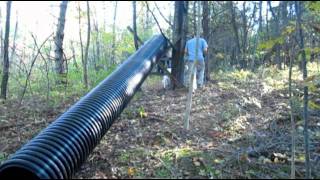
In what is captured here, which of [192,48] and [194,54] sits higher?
[192,48]

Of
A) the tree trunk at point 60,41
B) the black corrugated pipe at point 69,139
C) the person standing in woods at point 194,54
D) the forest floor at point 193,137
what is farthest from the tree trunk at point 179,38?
the black corrugated pipe at point 69,139

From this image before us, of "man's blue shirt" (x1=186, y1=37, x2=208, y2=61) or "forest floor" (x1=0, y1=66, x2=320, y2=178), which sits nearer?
"forest floor" (x1=0, y1=66, x2=320, y2=178)

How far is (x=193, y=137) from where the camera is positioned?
555cm

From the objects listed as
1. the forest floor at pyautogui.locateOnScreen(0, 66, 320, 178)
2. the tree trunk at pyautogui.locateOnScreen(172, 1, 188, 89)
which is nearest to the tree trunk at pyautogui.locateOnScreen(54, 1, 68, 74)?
the forest floor at pyautogui.locateOnScreen(0, 66, 320, 178)

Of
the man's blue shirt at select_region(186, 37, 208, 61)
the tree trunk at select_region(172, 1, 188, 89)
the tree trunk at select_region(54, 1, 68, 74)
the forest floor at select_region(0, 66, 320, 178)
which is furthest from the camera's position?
the tree trunk at select_region(54, 1, 68, 74)

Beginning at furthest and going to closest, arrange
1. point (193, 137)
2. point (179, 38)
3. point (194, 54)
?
1. point (179, 38)
2. point (194, 54)
3. point (193, 137)

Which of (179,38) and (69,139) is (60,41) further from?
(69,139)

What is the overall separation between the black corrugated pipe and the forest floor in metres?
0.31

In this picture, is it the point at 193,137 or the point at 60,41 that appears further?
the point at 60,41

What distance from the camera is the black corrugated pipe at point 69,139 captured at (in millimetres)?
3572

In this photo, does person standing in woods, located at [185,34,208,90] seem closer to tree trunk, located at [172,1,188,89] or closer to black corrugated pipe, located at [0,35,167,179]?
tree trunk, located at [172,1,188,89]

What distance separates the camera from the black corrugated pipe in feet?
11.7

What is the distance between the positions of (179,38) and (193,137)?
4.89 m

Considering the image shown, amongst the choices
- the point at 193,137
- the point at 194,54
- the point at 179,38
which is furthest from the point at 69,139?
the point at 179,38
